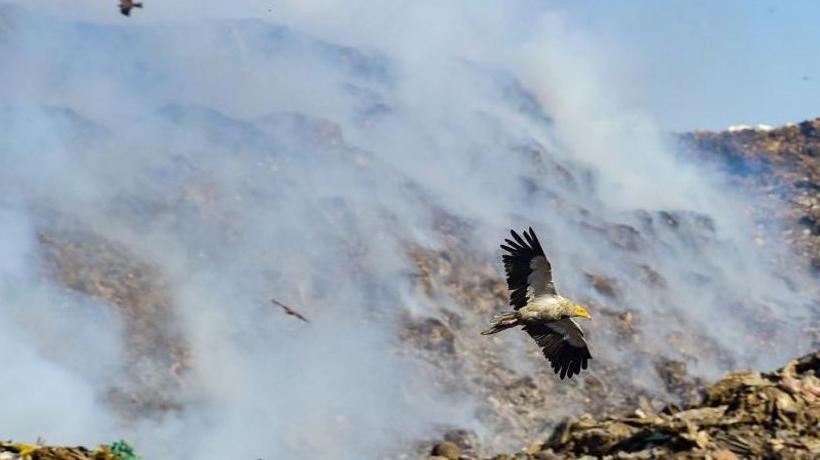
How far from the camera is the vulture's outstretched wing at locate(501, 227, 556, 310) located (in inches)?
409

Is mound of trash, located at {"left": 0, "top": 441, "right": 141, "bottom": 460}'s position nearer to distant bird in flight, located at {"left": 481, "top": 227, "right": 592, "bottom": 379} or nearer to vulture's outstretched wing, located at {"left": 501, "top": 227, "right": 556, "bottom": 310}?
distant bird in flight, located at {"left": 481, "top": 227, "right": 592, "bottom": 379}

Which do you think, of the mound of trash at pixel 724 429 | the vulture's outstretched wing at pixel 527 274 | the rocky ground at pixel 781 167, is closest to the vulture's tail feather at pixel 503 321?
the vulture's outstretched wing at pixel 527 274

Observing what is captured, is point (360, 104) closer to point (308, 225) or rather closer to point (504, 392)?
point (308, 225)

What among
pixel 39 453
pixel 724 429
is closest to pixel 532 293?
pixel 724 429

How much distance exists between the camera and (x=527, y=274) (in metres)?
10.4

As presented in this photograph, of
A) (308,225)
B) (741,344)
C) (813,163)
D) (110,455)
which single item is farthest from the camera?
(813,163)

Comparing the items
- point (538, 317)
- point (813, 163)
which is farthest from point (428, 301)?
point (813, 163)

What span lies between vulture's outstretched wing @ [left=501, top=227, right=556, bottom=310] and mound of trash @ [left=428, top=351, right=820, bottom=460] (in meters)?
2.13

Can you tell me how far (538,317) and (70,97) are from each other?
2123 centimetres

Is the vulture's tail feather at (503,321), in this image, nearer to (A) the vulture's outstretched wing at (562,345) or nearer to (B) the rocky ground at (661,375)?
(A) the vulture's outstretched wing at (562,345)

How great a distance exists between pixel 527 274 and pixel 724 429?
A: 302 centimetres

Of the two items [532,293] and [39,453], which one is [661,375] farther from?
[39,453]

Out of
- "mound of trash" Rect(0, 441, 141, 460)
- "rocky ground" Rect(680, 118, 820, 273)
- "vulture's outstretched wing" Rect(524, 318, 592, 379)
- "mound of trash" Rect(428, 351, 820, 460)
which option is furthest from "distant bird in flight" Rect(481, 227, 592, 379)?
"rocky ground" Rect(680, 118, 820, 273)

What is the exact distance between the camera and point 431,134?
1222 inches
